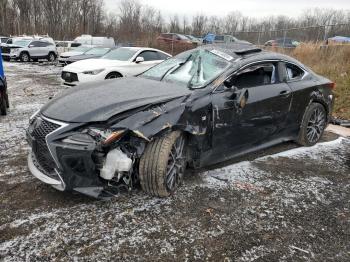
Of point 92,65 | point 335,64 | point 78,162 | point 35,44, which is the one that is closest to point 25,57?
point 35,44

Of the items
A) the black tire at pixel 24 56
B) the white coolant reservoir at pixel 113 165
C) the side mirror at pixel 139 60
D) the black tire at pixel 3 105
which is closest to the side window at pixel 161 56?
the side mirror at pixel 139 60

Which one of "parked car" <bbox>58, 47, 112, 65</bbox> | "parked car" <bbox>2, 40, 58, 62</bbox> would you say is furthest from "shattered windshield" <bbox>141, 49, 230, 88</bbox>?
"parked car" <bbox>2, 40, 58, 62</bbox>

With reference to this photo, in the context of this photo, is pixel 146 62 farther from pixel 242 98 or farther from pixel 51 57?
pixel 51 57

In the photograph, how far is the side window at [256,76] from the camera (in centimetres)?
424

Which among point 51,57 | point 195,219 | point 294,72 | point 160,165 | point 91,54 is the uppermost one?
point 294,72

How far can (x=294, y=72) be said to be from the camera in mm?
5145

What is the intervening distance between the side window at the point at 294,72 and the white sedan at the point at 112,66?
17.4 feet

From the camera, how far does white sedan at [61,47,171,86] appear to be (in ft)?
30.6

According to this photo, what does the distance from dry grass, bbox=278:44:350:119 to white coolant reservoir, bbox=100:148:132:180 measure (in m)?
6.73

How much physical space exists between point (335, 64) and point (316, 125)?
6924 mm

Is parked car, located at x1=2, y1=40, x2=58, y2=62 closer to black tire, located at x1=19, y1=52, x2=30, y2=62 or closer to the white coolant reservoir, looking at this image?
black tire, located at x1=19, y1=52, x2=30, y2=62

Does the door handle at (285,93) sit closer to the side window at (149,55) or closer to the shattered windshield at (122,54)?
the shattered windshield at (122,54)

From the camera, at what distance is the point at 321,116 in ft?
18.6

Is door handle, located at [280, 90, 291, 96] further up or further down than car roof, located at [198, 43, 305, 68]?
further down
